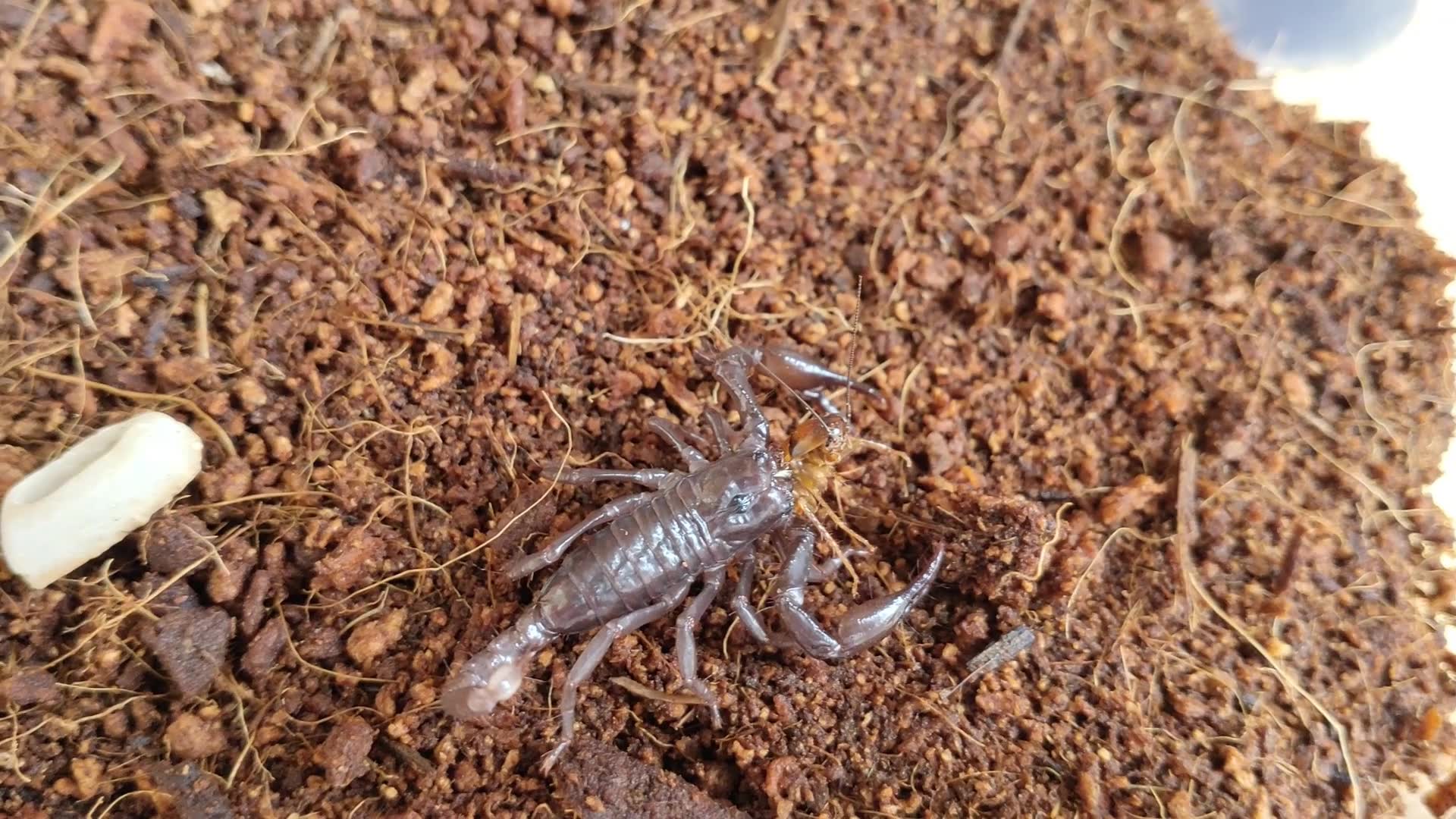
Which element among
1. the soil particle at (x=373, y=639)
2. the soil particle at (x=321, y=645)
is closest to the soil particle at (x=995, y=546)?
the soil particle at (x=373, y=639)

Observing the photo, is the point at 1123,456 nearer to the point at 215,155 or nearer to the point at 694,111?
the point at 694,111

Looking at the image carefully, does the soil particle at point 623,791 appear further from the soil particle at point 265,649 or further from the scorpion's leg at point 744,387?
the scorpion's leg at point 744,387

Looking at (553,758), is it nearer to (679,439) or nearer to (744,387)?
(679,439)

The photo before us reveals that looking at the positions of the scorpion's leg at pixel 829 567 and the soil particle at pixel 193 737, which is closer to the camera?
the soil particle at pixel 193 737

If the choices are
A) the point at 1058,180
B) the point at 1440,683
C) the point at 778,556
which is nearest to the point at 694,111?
the point at 1058,180

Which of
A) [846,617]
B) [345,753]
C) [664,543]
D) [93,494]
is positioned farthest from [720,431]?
[93,494]
